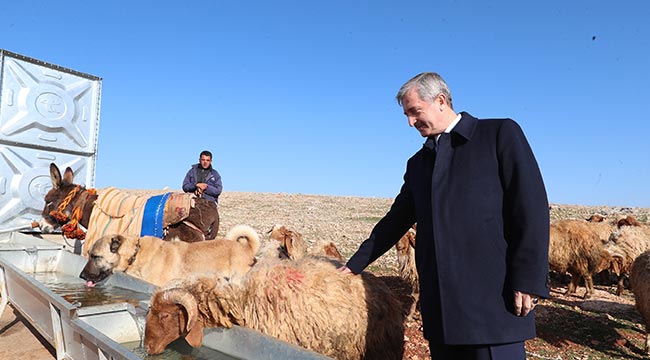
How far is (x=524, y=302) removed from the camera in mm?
2654

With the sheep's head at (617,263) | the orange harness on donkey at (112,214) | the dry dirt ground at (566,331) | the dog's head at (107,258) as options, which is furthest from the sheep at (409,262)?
the sheep's head at (617,263)

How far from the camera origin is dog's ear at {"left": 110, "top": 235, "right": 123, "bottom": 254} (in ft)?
21.3

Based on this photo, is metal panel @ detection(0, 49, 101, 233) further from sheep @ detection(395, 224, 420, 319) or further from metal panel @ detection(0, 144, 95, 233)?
sheep @ detection(395, 224, 420, 319)

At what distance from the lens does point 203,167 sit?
1016 centimetres

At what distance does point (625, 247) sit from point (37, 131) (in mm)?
15183

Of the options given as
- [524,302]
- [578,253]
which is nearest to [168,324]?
[524,302]

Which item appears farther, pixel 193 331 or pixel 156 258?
pixel 156 258

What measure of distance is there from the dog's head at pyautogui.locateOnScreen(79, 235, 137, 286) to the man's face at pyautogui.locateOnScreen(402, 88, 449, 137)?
5.32m

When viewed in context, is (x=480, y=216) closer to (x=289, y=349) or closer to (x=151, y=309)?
(x=289, y=349)

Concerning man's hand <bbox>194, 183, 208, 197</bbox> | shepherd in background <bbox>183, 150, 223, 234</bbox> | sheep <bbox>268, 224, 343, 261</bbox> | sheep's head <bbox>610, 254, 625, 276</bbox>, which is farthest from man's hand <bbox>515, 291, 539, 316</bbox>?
sheep's head <bbox>610, 254, 625, 276</bbox>

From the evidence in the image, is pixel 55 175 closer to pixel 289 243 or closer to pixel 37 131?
pixel 37 131

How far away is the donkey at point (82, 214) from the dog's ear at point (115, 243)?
1321 mm

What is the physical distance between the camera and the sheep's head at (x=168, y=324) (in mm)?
4004

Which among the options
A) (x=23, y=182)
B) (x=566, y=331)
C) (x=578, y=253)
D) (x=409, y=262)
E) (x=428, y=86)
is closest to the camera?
(x=428, y=86)
